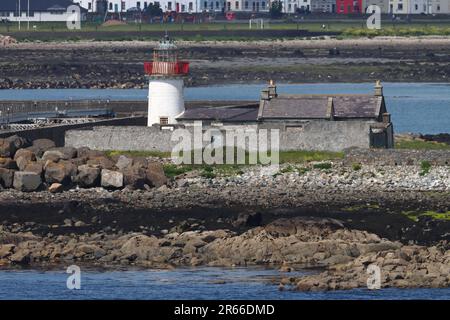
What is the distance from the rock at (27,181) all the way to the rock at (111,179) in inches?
57.1

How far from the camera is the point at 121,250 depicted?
33.0m

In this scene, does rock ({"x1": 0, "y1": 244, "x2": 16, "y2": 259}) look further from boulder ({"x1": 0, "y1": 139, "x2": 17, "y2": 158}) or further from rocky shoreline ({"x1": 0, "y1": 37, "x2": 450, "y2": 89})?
rocky shoreline ({"x1": 0, "y1": 37, "x2": 450, "y2": 89})

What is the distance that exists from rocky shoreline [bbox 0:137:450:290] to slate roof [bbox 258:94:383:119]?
317 cm

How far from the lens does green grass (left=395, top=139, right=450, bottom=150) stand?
45381mm

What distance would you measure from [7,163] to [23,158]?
422 mm

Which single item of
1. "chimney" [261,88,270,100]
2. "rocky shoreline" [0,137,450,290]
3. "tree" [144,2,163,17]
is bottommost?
"tree" [144,2,163,17]

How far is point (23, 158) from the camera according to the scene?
133ft

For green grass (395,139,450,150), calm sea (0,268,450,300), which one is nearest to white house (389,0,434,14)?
green grass (395,139,450,150)

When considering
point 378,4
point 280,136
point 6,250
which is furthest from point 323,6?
point 6,250

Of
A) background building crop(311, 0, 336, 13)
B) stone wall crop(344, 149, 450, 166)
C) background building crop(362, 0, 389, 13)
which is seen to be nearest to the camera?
stone wall crop(344, 149, 450, 166)

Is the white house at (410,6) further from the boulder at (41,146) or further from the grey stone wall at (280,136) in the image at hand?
the boulder at (41,146)
